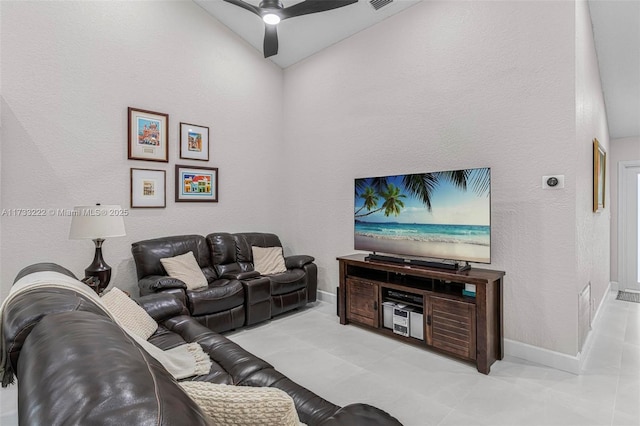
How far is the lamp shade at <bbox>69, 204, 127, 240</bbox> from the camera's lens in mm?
2865

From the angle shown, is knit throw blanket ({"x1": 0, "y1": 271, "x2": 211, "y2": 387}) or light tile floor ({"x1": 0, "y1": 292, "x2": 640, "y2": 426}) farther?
light tile floor ({"x1": 0, "y1": 292, "x2": 640, "y2": 426})

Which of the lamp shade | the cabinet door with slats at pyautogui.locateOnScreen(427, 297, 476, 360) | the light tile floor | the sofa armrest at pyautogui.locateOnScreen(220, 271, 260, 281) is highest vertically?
the lamp shade

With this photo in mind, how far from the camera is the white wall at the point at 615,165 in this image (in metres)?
4.83

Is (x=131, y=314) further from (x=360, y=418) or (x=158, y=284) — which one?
(x=360, y=418)

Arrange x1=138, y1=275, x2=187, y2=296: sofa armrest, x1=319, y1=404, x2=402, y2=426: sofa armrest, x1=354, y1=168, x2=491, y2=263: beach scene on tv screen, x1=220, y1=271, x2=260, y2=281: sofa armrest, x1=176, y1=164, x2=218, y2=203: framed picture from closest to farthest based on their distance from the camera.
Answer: x1=319, y1=404, x2=402, y2=426: sofa armrest → x1=354, y1=168, x2=491, y2=263: beach scene on tv screen → x1=138, y1=275, x2=187, y2=296: sofa armrest → x1=220, y1=271, x2=260, y2=281: sofa armrest → x1=176, y1=164, x2=218, y2=203: framed picture

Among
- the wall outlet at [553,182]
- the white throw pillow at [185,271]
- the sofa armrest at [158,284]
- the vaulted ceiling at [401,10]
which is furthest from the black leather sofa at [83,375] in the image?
the vaulted ceiling at [401,10]

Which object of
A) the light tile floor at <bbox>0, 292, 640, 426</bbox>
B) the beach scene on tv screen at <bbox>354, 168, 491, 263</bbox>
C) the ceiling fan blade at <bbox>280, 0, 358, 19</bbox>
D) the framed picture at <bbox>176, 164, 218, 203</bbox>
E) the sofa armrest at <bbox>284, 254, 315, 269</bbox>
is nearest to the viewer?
the light tile floor at <bbox>0, 292, 640, 426</bbox>

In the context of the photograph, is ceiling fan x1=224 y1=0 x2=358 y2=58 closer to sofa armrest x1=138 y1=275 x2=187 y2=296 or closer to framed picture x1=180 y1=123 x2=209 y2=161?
framed picture x1=180 y1=123 x2=209 y2=161

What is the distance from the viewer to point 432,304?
2945mm

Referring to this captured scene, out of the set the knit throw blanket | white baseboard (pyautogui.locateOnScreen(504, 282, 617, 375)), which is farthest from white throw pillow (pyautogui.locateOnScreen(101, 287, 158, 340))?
white baseboard (pyautogui.locateOnScreen(504, 282, 617, 375))

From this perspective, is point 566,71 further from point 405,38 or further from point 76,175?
point 76,175

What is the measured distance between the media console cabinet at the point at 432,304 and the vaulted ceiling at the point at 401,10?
2762 millimetres

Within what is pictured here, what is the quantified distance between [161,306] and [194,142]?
7.82 ft

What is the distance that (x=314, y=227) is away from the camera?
4.74 m
